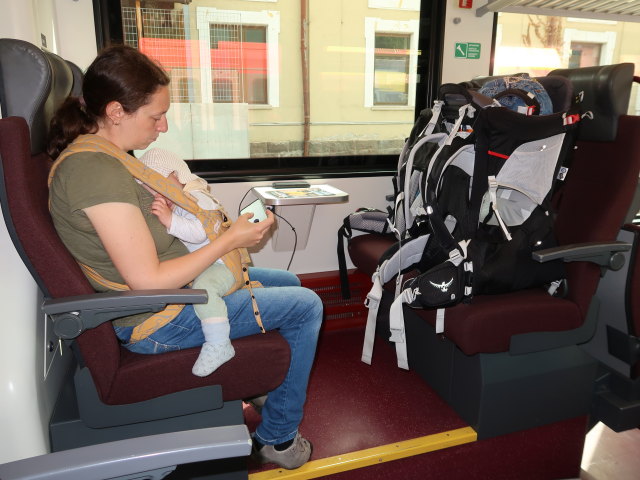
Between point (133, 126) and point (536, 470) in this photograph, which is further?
point (536, 470)

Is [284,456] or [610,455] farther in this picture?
[610,455]

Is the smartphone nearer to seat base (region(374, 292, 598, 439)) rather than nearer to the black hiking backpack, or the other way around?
the black hiking backpack

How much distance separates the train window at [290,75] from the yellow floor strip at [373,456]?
6.12 ft

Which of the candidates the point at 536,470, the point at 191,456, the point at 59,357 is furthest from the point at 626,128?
the point at 59,357

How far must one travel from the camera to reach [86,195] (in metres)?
1.19

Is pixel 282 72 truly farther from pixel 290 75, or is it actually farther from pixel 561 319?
pixel 561 319

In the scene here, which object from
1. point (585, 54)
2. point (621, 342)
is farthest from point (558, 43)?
point (621, 342)

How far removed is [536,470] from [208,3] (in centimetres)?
298

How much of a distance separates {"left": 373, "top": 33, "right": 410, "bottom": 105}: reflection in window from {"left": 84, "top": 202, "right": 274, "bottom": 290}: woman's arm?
7.74 feet

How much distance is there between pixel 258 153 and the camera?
322cm

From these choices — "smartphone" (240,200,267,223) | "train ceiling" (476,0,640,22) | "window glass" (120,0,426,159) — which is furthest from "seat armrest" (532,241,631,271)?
"train ceiling" (476,0,640,22)

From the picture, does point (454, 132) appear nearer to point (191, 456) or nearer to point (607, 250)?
point (607, 250)

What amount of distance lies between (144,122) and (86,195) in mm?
315

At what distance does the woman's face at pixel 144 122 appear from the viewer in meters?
1.38
